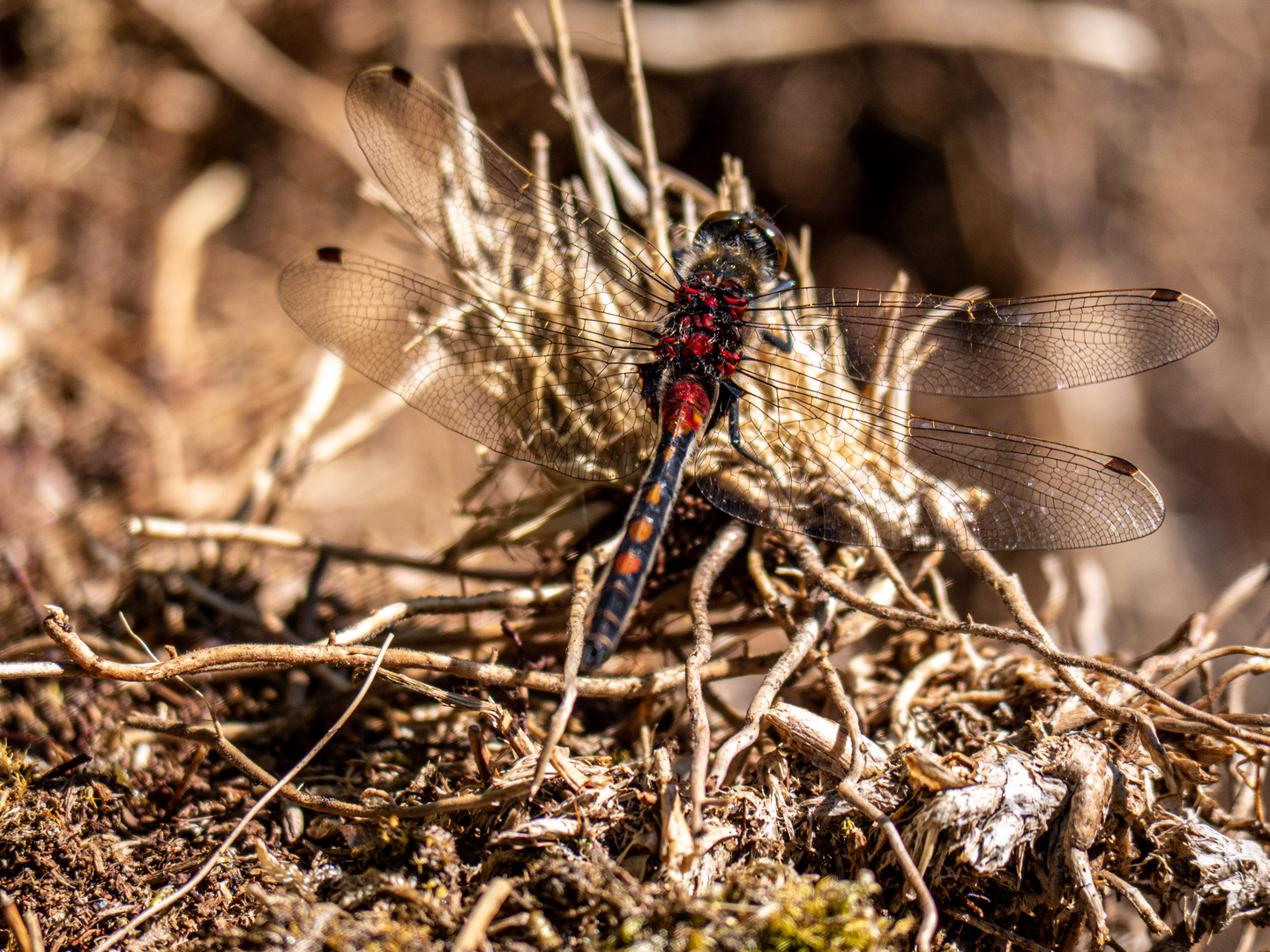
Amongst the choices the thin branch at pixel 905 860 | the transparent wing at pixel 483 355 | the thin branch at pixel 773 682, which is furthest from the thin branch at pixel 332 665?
the transparent wing at pixel 483 355

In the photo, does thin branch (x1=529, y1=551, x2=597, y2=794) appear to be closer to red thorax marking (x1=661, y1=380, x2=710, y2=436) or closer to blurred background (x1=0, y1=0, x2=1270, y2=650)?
red thorax marking (x1=661, y1=380, x2=710, y2=436)

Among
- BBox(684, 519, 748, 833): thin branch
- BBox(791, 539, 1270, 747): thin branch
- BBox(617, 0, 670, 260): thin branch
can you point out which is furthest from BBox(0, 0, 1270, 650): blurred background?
BBox(791, 539, 1270, 747): thin branch

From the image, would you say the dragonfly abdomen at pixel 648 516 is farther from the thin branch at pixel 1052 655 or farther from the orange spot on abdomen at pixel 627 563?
the thin branch at pixel 1052 655

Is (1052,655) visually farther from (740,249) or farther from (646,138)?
(646,138)

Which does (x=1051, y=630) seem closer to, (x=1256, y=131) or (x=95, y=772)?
(x=95, y=772)

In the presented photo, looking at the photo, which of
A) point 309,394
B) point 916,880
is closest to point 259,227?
point 309,394

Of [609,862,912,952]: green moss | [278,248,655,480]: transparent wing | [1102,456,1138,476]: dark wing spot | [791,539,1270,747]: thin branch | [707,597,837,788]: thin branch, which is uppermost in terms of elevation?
[1102,456,1138,476]: dark wing spot
